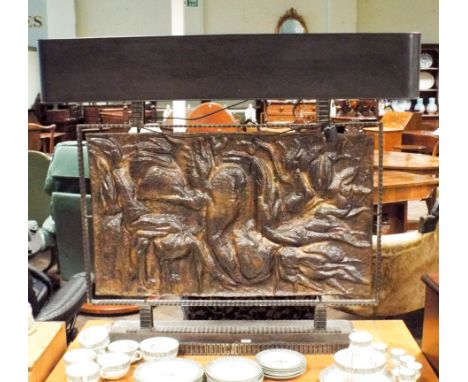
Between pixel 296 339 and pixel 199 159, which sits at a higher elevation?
pixel 199 159

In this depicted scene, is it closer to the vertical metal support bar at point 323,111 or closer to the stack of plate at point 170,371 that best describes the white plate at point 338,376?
the stack of plate at point 170,371

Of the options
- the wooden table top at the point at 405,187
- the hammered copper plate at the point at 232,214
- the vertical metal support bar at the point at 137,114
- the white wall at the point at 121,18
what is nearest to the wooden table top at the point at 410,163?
the wooden table top at the point at 405,187

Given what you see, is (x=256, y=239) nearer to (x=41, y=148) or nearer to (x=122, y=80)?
(x=122, y=80)

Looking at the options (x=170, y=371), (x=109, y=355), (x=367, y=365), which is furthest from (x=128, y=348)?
(x=367, y=365)

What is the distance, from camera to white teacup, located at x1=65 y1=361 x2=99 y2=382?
1703 millimetres

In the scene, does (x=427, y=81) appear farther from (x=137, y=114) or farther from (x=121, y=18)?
(x=137, y=114)

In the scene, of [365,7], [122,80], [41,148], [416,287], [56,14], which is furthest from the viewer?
[365,7]

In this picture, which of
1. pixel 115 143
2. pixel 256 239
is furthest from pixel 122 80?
pixel 256 239

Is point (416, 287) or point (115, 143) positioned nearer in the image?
point (115, 143)

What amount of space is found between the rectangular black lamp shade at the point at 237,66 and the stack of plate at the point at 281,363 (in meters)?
0.79

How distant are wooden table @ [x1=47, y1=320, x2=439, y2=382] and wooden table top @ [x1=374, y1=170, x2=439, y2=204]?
1.48 meters

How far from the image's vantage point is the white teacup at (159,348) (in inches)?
71.9

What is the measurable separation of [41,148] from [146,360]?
514 cm

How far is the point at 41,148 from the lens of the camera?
6.53 metres
